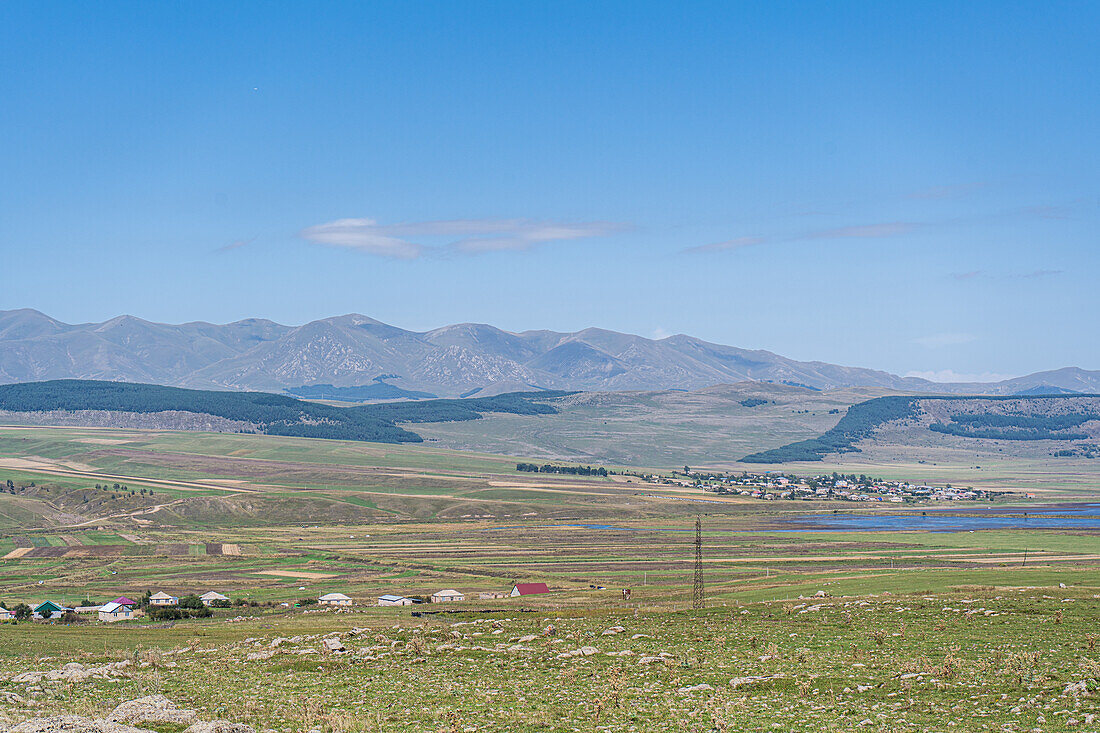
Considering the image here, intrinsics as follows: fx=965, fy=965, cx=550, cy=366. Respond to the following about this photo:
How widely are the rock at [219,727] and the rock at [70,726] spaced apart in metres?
1.15

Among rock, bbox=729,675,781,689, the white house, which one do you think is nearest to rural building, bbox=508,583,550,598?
the white house

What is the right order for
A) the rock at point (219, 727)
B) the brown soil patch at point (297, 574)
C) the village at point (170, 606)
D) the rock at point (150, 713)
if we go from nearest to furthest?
1. the rock at point (219, 727)
2. the rock at point (150, 713)
3. the village at point (170, 606)
4. the brown soil patch at point (297, 574)

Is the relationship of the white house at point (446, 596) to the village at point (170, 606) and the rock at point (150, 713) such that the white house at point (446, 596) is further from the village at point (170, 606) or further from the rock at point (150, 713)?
the rock at point (150, 713)

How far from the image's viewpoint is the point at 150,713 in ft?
73.6

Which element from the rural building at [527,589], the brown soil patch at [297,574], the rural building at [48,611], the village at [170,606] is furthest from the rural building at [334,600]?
the brown soil patch at [297,574]

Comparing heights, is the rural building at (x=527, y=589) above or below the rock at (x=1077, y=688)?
below

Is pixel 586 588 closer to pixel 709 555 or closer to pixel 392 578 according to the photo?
pixel 392 578

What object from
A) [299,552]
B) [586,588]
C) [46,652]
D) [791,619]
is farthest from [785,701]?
[299,552]

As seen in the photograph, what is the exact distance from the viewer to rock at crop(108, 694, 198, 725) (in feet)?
71.9

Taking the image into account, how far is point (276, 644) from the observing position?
36.1 meters

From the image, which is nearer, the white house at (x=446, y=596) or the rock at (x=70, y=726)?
the rock at (x=70, y=726)

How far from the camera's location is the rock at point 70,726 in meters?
19.5

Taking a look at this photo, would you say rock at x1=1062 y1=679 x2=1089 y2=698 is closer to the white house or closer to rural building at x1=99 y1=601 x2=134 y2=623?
the white house

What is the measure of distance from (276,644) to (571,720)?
717 inches
